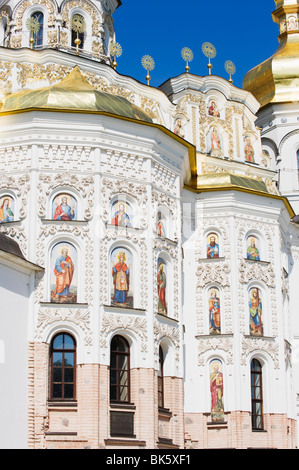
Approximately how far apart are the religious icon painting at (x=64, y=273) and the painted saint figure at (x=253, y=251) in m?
6.86

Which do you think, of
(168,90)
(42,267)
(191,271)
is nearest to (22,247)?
(42,267)

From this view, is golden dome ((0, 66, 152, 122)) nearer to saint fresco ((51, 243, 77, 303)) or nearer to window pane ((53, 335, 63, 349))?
saint fresco ((51, 243, 77, 303))

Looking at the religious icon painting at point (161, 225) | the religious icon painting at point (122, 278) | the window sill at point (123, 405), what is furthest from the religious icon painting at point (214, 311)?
the window sill at point (123, 405)

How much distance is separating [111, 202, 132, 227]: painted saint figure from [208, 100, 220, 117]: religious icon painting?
8.66m

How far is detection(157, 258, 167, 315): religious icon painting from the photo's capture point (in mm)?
21906

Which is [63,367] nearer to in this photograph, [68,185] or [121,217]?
[121,217]

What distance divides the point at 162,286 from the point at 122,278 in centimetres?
134

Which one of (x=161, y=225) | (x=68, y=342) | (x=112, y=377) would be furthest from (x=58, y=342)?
(x=161, y=225)

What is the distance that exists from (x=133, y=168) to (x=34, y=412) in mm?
6513

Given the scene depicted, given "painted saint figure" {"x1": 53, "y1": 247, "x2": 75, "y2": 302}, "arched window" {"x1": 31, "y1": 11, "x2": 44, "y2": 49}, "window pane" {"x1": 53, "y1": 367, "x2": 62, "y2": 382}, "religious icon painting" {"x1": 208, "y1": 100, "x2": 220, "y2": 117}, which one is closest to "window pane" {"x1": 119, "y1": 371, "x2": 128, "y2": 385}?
"window pane" {"x1": 53, "y1": 367, "x2": 62, "y2": 382}

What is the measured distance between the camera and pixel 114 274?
2119cm

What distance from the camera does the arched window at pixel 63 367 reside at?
2017 cm

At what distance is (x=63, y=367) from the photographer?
66.8 ft

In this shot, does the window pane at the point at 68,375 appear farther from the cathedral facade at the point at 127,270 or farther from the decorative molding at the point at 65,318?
the decorative molding at the point at 65,318
